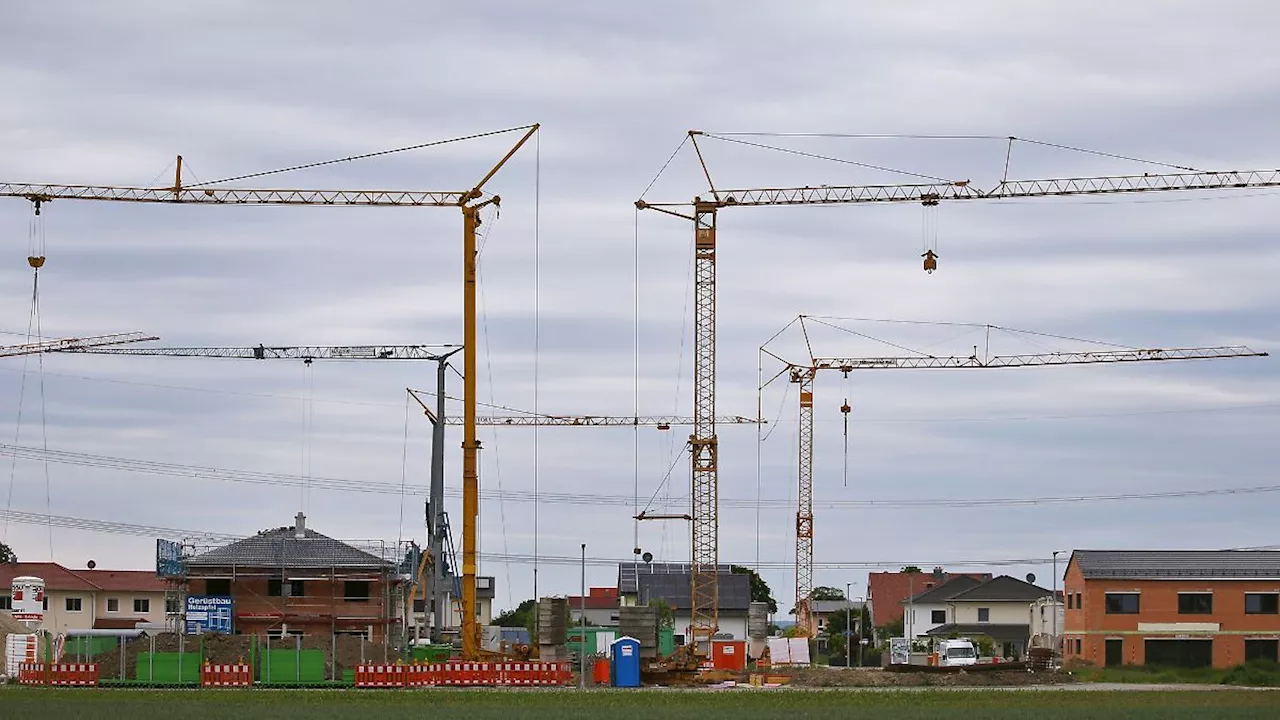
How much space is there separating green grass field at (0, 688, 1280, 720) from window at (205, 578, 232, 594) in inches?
1296

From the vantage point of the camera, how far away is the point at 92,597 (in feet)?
472

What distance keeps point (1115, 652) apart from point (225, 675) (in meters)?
55.8

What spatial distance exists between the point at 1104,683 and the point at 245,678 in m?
36.3

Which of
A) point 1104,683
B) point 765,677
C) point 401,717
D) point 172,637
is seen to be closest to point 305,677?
point 172,637

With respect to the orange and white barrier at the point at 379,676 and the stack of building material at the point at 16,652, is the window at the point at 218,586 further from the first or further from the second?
the orange and white barrier at the point at 379,676

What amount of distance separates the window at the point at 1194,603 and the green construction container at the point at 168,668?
59.7m

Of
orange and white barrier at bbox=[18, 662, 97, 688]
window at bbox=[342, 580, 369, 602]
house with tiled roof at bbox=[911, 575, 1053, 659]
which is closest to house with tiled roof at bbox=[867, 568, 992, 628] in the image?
house with tiled roof at bbox=[911, 575, 1053, 659]

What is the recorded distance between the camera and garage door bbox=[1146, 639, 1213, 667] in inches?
4033

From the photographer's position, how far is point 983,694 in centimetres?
6481

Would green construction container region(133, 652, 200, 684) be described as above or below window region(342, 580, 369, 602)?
below

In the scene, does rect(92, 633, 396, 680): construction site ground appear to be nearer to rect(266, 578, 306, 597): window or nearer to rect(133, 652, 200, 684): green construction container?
rect(133, 652, 200, 684): green construction container

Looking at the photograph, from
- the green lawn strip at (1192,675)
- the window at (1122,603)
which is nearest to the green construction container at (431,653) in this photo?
the green lawn strip at (1192,675)

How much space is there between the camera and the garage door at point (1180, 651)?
102438 millimetres

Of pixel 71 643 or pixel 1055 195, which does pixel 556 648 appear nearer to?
pixel 71 643
